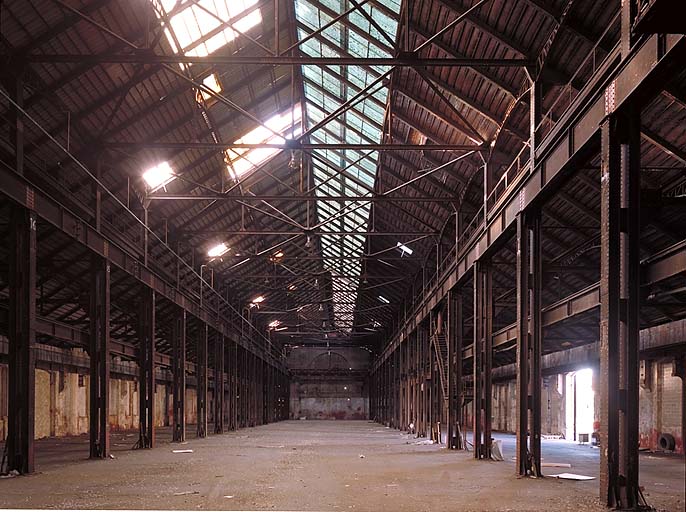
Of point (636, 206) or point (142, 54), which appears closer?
point (636, 206)

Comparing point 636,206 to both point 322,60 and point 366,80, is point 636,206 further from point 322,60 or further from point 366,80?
point 366,80

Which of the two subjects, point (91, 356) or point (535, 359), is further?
point (91, 356)

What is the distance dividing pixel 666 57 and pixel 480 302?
11.9m

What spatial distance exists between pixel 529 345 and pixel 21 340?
9336 mm

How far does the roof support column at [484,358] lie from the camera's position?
1855 centimetres

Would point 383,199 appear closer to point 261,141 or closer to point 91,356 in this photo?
point 261,141

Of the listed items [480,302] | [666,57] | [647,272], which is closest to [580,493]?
Answer: [647,272]

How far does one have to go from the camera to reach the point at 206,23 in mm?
18500

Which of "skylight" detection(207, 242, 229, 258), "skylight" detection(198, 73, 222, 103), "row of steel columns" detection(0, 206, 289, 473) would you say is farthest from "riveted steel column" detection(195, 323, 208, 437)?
"skylight" detection(198, 73, 222, 103)

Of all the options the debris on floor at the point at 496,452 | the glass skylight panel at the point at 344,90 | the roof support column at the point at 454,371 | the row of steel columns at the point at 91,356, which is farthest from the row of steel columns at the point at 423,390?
the row of steel columns at the point at 91,356

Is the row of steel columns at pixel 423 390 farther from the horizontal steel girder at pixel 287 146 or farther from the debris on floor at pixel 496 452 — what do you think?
the horizontal steel girder at pixel 287 146

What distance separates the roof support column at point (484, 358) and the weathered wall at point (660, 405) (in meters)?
8.44

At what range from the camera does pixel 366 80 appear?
20922 mm

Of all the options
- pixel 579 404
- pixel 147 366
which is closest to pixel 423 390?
pixel 579 404
